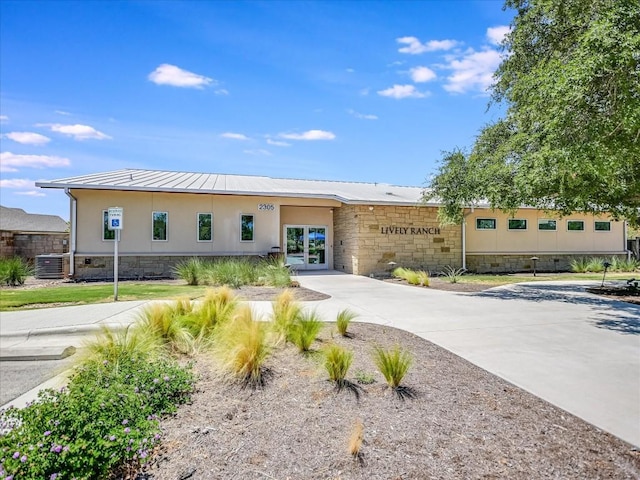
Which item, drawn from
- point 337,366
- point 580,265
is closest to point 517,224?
point 580,265

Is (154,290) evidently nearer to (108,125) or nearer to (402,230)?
(108,125)

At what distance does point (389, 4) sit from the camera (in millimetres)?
9656

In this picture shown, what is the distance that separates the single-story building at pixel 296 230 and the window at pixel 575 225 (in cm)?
6

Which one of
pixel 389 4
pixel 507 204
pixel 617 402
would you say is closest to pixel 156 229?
pixel 389 4

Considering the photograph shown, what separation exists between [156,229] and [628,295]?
58.4 feet

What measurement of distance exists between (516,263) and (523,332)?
15.5 m

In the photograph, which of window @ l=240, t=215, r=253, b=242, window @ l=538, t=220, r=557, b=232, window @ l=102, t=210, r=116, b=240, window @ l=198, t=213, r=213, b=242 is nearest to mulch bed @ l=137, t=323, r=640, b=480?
window @ l=198, t=213, r=213, b=242

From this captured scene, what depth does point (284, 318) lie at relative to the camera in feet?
19.0

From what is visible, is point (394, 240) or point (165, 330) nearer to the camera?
point (165, 330)

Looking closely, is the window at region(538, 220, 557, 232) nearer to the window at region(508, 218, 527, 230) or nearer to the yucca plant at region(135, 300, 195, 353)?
the window at region(508, 218, 527, 230)

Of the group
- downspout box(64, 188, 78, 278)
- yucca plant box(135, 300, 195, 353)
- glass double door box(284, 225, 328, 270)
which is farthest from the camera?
glass double door box(284, 225, 328, 270)

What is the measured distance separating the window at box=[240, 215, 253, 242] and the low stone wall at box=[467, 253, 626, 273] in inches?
443

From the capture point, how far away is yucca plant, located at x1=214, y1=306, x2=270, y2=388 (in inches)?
164

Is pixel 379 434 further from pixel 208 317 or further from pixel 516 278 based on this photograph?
pixel 516 278
